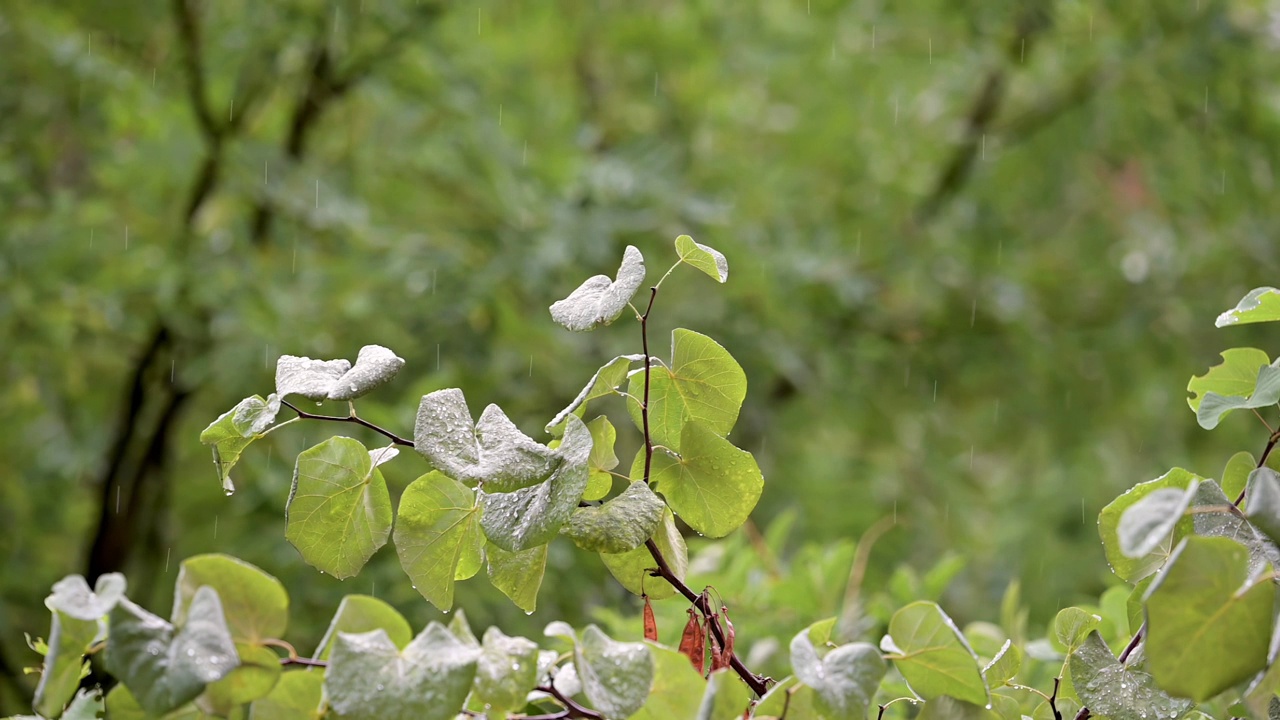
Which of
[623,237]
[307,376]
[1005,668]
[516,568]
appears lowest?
[623,237]

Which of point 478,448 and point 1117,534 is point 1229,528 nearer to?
point 1117,534

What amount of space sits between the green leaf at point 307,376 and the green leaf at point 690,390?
145 mm

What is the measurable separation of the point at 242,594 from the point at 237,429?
0.11m

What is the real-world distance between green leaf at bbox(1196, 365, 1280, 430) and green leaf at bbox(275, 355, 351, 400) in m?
0.40

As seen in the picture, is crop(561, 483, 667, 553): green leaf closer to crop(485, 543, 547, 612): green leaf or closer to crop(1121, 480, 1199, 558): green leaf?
crop(485, 543, 547, 612): green leaf

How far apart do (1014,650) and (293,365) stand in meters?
0.40

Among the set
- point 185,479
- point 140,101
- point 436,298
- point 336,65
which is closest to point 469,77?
point 336,65

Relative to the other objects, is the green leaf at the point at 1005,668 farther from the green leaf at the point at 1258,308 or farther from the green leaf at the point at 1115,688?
the green leaf at the point at 1258,308

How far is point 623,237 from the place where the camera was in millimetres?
2336

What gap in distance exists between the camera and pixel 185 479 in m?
2.48

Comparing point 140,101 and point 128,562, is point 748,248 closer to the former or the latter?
point 140,101

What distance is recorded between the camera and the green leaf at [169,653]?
385mm

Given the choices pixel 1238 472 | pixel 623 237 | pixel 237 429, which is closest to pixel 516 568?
pixel 237 429

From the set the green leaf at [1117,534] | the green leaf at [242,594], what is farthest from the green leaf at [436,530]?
the green leaf at [1117,534]
